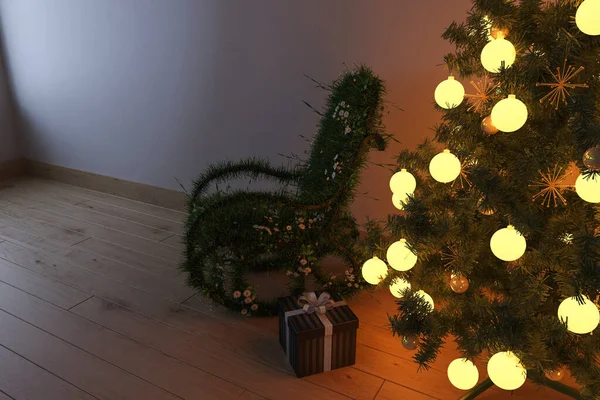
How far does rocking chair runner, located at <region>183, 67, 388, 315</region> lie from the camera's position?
1817 mm

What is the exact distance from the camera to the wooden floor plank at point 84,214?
2.69 m

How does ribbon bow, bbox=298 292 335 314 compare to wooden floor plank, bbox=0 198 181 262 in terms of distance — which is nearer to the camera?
ribbon bow, bbox=298 292 335 314

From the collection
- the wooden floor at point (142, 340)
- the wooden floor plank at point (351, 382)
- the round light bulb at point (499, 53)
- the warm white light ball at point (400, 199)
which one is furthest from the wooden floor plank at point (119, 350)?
the round light bulb at point (499, 53)

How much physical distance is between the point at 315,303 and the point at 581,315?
863mm

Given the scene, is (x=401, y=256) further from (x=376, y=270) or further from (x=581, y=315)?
(x=581, y=315)

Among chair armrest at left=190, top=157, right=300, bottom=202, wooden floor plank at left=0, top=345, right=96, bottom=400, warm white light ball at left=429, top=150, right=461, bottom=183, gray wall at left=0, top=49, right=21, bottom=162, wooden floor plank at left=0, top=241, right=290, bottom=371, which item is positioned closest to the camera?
warm white light ball at left=429, top=150, right=461, bottom=183

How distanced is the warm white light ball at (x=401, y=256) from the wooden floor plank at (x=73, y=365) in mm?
836

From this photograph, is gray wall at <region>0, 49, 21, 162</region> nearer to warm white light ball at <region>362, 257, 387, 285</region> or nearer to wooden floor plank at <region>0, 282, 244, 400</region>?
wooden floor plank at <region>0, 282, 244, 400</region>

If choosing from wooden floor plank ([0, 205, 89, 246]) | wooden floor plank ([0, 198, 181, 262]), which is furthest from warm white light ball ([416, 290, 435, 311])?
wooden floor plank ([0, 205, 89, 246])

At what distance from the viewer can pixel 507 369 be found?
1179 mm

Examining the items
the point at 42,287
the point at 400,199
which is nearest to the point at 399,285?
the point at 400,199

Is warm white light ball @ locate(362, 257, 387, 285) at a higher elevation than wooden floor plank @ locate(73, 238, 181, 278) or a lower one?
higher

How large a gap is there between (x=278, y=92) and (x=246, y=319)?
1.15 meters

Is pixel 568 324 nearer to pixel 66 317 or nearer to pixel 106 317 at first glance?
pixel 106 317
